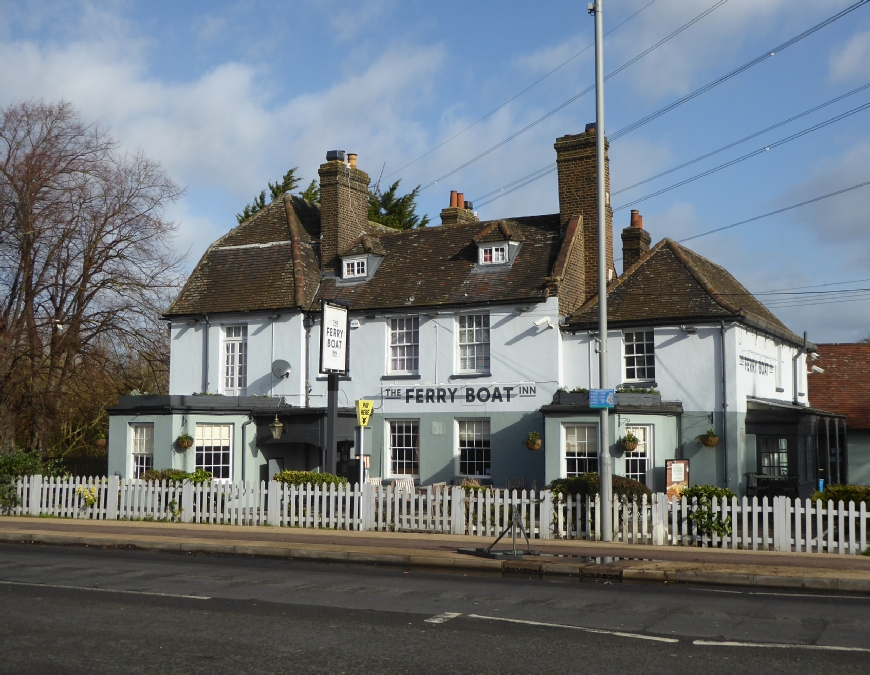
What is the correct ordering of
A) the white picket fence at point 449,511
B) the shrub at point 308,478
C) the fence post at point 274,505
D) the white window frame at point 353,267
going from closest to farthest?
the white picket fence at point 449,511 < the fence post at point 274,505 < the shrub at point 308,478 < the white window frame at point 353,267

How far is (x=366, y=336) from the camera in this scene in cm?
2836

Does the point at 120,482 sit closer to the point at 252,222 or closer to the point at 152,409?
the point at 152,409

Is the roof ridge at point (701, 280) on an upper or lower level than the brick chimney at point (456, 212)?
lower

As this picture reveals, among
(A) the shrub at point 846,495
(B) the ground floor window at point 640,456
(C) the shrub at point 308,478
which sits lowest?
(A) the shrub at point 846,495

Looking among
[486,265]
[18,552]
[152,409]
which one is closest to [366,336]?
[486,265]

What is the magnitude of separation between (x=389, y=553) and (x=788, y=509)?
7483mm

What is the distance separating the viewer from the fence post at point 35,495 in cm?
2447

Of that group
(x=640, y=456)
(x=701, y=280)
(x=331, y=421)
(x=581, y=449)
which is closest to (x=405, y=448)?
(x=331, y=421)

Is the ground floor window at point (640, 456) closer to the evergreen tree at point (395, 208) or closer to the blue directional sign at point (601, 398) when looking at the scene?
the blue directional sign at point (601, 398)

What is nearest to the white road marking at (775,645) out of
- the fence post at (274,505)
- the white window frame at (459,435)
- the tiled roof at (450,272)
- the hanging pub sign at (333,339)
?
the fence post at (274,505)

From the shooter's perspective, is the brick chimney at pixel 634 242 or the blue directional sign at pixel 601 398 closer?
the blue directional sign at pixel 601 398

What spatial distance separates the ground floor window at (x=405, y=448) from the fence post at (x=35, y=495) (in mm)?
9700

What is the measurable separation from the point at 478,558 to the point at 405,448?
39.4 ft

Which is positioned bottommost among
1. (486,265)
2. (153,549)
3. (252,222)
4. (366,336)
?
(153,549)
